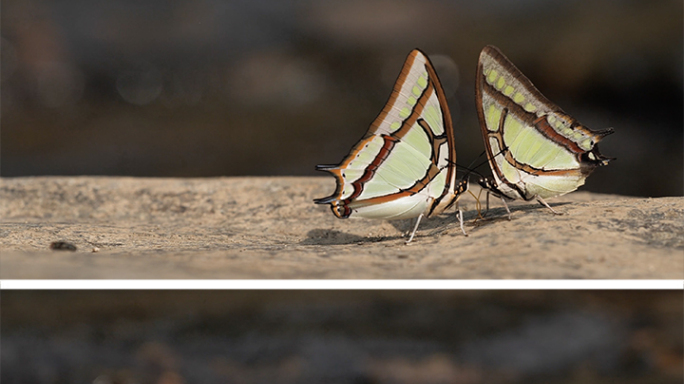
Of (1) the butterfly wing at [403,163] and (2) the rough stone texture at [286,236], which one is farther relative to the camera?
(1) the butterfly wing at [403,163]

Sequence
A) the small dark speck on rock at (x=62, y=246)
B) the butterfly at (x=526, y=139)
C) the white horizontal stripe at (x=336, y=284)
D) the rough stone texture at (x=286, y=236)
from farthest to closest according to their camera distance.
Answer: the butterfly at (x=526, y=139) → the small dark speck on rock at (x=62, y=246) → the rough stone texture at (x=286, y=236) → the white horizontal stripe at (x=336, y=284)

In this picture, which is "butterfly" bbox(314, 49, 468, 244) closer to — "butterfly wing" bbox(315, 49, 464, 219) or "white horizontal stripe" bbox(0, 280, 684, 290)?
"butterfly wing" bbox(315, 49, 464, 219)

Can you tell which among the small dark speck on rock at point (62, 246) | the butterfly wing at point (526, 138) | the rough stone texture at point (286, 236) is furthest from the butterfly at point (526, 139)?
the small dark speck on rock at point (62, 246)

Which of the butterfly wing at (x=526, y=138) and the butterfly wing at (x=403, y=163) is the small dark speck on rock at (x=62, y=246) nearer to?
the butterfly wing at (x=403, y=163)

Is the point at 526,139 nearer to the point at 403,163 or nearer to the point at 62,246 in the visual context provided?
the point at 403,163

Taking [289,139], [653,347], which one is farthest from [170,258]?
[289,139]

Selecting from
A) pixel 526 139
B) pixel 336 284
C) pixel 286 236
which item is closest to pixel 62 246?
pixel 286 236
